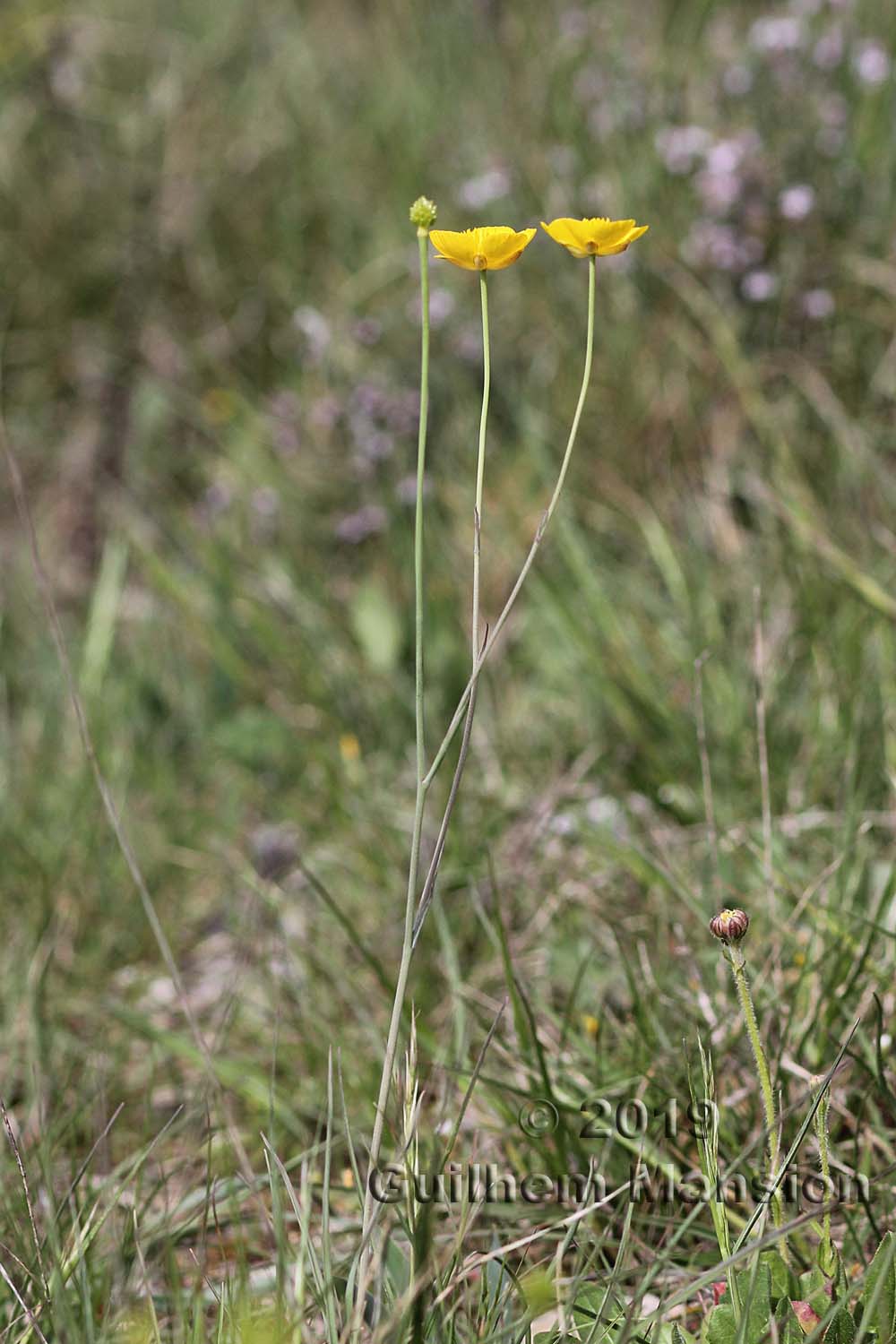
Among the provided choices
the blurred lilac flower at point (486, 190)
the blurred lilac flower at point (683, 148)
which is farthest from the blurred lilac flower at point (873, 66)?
the blurred lilac flower at point (486, 190)

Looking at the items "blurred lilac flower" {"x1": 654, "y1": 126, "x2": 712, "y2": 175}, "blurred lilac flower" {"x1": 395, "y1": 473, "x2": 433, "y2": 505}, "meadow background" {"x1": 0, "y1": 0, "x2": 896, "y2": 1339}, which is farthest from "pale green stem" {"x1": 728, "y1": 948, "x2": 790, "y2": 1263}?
"blurred lilac flower" {"x1": 654, "y1": 126, "x2": 712, "y2": 175}

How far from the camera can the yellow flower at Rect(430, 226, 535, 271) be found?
99 cm

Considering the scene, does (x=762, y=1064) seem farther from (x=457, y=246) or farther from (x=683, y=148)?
(x=683, y=148)

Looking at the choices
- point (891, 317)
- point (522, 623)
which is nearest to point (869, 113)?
point (891, 317)

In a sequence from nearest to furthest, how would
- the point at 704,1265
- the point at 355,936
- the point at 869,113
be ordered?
the point at 704,1265
the point at 355,936
the point at 869,113

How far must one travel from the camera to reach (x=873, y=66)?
266 centimetres

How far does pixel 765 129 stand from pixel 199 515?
1557mm

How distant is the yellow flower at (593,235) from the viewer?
1.00 m

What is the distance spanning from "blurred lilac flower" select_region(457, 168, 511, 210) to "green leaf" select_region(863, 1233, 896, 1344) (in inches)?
96.4

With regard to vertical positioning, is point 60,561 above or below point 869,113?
below

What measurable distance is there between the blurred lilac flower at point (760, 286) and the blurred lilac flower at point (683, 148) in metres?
0.32

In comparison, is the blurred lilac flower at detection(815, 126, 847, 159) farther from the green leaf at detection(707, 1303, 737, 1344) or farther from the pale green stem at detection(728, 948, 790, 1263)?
the green leaf at detection(707, 1303, 737, 1344)

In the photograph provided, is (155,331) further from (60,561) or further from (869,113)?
(869,113)

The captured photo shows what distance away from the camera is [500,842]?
188 cm
